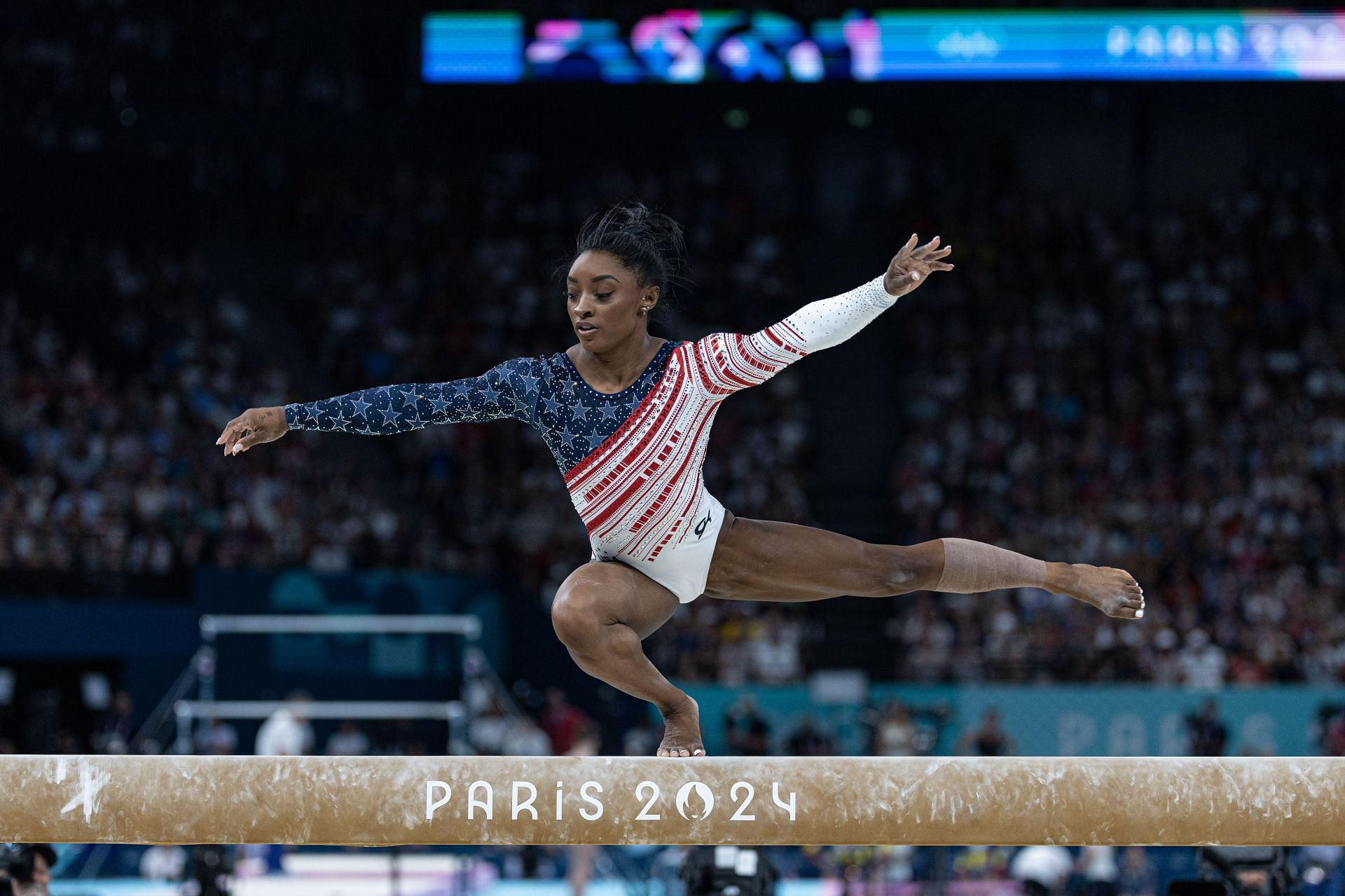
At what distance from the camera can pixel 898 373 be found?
20062mm

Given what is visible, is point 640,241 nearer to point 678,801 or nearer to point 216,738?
point 678,801

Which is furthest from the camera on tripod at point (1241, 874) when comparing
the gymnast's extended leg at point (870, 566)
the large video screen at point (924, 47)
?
the large video screen at point (924, 47)

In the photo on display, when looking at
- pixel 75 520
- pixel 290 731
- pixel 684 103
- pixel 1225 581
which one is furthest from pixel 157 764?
pixel 684 103

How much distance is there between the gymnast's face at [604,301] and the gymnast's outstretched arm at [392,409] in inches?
9.7

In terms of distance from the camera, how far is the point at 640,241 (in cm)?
490

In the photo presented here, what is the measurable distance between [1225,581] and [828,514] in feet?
15.8

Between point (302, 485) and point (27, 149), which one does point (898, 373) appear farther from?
point (27, 149)

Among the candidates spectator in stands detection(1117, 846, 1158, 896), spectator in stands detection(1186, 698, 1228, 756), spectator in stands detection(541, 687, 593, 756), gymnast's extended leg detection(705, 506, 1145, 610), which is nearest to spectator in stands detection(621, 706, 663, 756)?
spectator in stands detection(541, 687, 593, 756)

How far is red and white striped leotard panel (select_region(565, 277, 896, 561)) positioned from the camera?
181 inches

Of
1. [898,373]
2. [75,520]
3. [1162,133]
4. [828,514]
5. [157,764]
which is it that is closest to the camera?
[157,764]

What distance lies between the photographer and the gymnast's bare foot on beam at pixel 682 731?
4.58m

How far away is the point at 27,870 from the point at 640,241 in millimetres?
3705

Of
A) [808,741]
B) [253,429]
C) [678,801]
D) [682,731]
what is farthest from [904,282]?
[808,741]

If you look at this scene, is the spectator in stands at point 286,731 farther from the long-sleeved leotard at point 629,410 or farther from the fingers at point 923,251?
the fingers at point 923,251
